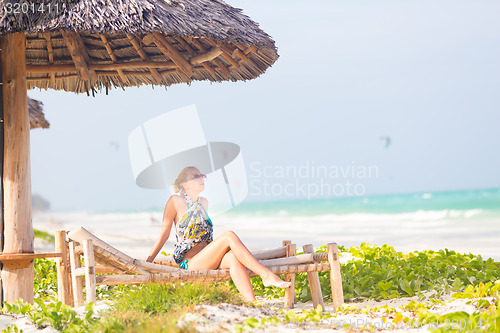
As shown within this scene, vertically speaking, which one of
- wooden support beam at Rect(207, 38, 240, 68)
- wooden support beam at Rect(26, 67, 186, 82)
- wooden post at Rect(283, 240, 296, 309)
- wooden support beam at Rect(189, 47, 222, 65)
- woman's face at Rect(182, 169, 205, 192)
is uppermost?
wooden support beam at Rect(26, 67, 186, 82)

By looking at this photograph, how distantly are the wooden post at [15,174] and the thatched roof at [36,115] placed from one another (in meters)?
2.53

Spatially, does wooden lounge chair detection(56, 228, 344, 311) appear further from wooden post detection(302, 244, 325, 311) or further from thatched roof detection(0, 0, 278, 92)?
thatched roof detection(0, 0, 278, 92)

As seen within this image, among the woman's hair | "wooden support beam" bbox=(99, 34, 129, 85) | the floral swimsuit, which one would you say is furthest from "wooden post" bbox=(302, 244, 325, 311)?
"wooden support beam" bbox=(99, 34, 129, 85)

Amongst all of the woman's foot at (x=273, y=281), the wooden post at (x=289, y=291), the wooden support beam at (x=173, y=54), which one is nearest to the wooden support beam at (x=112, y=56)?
the wooden support beam at (x=173, y=54)

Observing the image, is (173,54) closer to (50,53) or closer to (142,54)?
(142,54)

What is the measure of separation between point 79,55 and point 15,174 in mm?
1279

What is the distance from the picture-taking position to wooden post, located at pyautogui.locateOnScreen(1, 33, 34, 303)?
4.31 m

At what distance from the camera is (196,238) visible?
14.6 feet

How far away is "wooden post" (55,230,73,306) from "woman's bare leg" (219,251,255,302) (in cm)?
119

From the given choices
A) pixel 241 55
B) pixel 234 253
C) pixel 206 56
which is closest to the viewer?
pixel 234 253

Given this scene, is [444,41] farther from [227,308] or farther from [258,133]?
[227,308]

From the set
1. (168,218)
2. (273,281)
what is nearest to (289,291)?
(273,281)

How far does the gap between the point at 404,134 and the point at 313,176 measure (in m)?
5.99

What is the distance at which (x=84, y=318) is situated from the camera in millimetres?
3203
